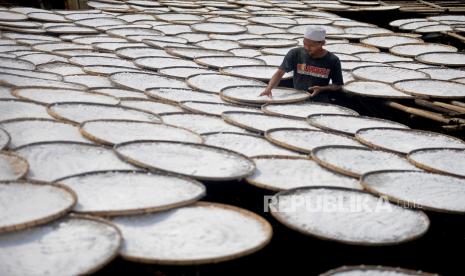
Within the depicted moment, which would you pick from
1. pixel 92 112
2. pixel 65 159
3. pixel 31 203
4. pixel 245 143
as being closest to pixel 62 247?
pixel 31 203

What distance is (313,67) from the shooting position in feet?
18.9

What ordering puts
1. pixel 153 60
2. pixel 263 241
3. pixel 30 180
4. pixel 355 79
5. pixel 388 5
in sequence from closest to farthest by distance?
pixel 263 241 < pixel 30 180 < pixel 355 79 < pixel 153 60 < pixel 388 5

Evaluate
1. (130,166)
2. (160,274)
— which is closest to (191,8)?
(130,166)

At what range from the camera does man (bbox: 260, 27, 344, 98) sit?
18.1 feet

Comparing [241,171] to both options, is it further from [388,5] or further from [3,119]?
[388,5]

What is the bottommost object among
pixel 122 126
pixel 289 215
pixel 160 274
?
pixel 160 274

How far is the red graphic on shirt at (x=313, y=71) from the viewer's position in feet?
18.7

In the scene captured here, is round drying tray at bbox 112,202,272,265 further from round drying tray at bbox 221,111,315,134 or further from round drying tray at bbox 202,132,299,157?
round drying tray at bbox 221,111,315,134

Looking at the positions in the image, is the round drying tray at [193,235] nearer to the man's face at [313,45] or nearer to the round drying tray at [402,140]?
the round drying tray at [402,140]

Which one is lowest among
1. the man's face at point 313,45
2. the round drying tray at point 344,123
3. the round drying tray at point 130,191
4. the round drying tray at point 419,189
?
the round drying tray at point 419,189

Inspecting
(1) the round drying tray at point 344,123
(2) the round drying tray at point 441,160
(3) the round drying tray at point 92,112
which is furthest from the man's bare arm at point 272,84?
(2) the round drying tray at point 441,160

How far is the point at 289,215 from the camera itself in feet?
9.79

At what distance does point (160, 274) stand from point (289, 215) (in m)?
0.84

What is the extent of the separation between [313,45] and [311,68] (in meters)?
0.31
